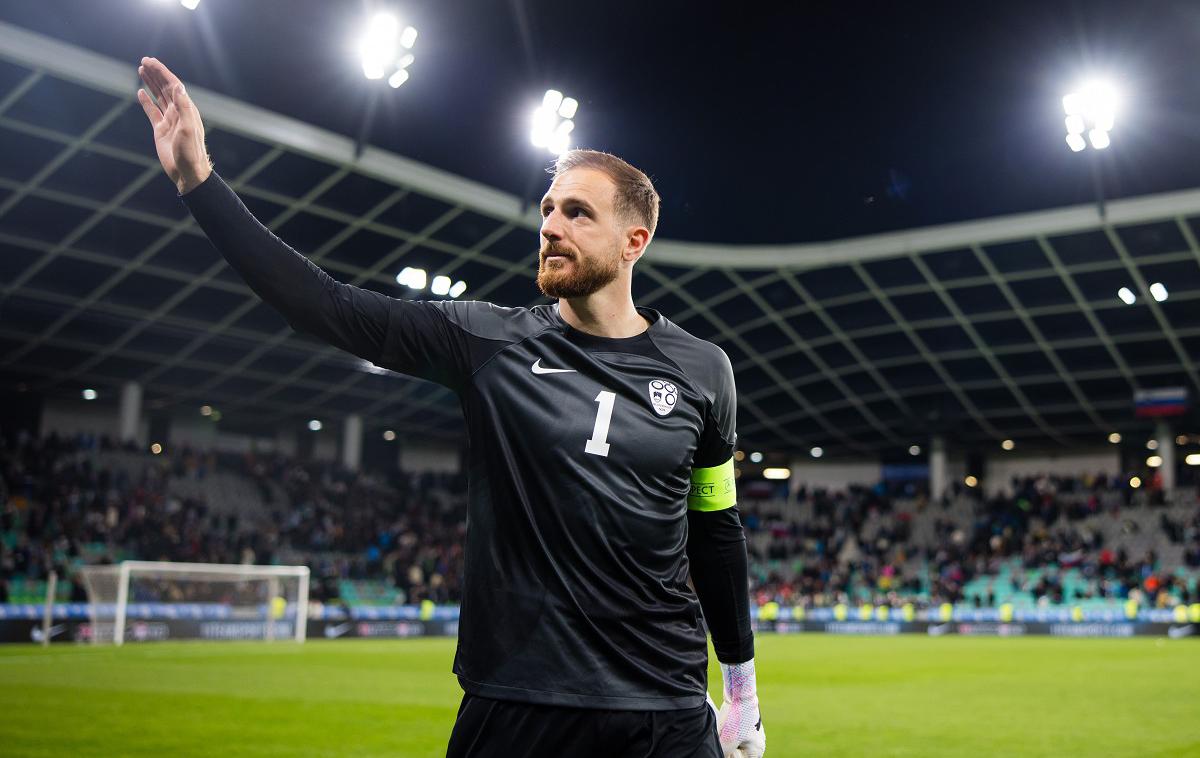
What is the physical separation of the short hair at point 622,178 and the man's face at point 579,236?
0.02m

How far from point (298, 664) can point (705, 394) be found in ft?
58.4

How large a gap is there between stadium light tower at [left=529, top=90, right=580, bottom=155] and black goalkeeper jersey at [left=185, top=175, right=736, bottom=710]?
2680 cm

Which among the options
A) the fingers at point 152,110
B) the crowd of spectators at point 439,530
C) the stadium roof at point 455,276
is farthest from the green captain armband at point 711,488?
the crowd of spectators at point 439,530

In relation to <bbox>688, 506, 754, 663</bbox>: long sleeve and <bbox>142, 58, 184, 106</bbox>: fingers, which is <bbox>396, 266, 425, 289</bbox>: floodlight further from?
<bbox>142, 58, 184, 106</bbox>: fingers

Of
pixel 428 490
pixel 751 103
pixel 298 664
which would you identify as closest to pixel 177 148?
pixel 298 664

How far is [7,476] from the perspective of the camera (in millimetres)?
35781

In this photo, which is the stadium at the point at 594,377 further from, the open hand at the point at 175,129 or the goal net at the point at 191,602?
the goal net at the point at 191,602

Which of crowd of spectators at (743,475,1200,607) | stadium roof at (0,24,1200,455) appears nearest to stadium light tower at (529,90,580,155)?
stadium roof at (0,24,1200,455)

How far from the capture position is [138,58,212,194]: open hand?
2545 millimetres

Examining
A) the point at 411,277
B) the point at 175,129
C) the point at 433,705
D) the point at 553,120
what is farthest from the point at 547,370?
the point at 411,277

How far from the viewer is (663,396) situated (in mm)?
2926

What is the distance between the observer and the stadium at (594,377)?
2871mm

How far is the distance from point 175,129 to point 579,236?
3.51 ft

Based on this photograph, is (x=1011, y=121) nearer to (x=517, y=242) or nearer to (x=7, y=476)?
(x=517, y=242)
